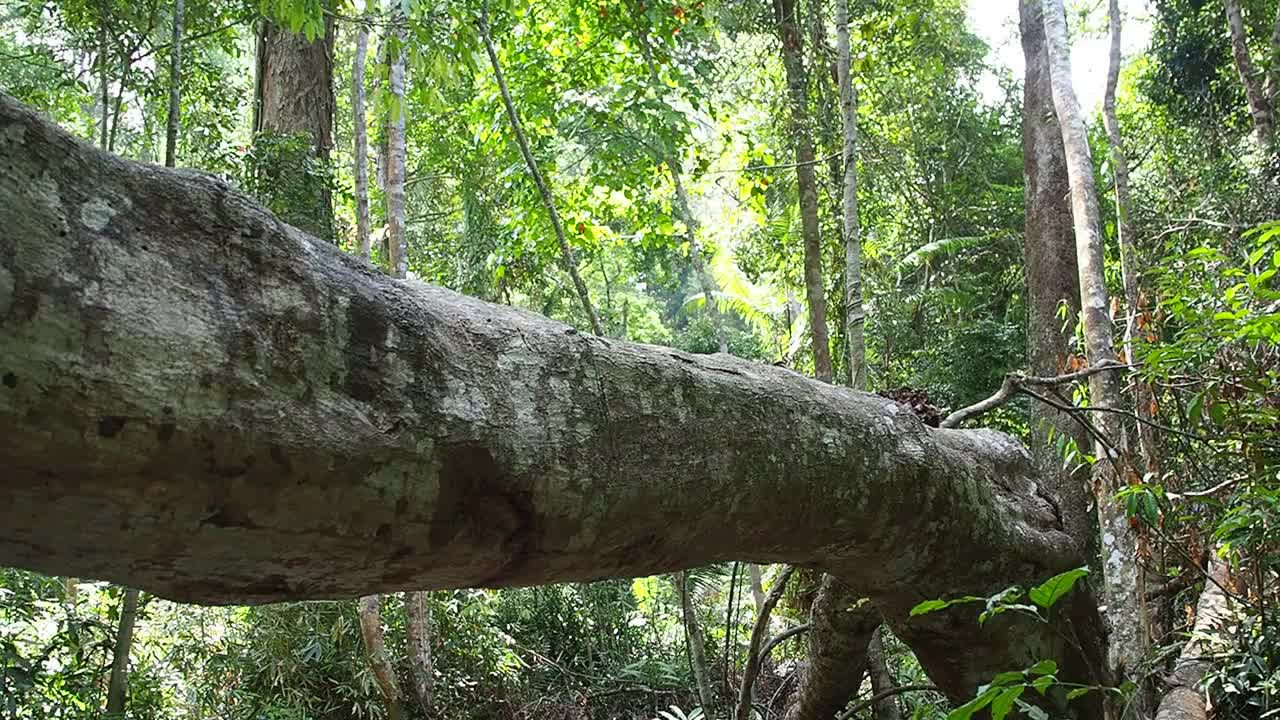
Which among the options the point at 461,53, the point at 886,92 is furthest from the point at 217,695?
the point at 886,92

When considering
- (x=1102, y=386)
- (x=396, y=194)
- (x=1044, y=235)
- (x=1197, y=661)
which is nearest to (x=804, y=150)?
(x=1044, y=235)

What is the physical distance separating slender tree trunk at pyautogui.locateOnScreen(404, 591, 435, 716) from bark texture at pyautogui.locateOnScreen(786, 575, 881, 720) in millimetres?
3133

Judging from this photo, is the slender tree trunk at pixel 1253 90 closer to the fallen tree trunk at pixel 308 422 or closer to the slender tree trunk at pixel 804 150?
the slender tree trunk at pixel 804 150

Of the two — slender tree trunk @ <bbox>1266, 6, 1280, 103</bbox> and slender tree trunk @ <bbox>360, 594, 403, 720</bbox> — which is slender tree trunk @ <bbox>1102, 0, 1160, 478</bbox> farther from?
slender tree trunk @ <bbox>360, 594, 403, 720</bbox>

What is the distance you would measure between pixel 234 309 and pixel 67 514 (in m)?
0.26

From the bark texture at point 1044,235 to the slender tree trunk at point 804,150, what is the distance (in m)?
1.77

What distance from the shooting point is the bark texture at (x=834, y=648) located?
2619mm

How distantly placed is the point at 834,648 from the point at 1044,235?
4.74 metres

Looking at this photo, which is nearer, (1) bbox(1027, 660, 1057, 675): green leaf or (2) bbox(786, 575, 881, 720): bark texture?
(1) bbox(1027, 660, 1057, 675): green leaf

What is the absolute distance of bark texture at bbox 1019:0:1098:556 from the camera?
6.14 meters

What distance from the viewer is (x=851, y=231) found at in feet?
15.3

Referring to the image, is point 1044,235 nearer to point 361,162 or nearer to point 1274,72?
point 1274,72

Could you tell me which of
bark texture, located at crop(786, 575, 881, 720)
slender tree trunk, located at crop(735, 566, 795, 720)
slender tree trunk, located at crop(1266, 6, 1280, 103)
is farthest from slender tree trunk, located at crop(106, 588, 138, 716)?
slender tree trunk, located at crop(1266, 6, 1280, 103)

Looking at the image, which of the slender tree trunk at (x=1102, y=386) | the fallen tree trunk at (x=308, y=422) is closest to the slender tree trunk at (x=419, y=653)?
the slender tree trunk at (x=1102, y=386)
